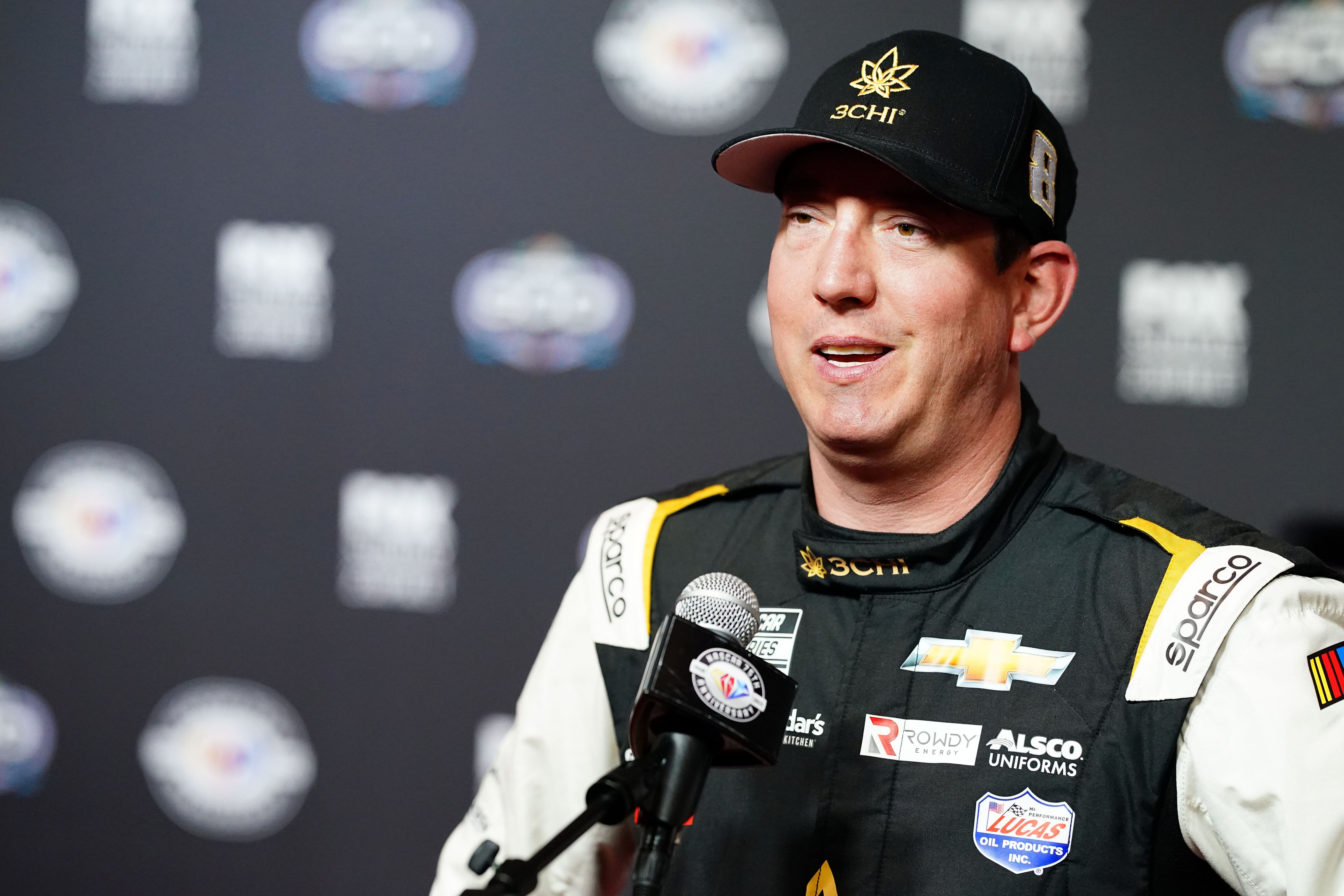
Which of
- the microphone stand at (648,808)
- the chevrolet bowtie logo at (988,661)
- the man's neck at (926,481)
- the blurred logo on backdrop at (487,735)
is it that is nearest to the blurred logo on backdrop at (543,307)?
the blurred logo on backdrop at (487,735)

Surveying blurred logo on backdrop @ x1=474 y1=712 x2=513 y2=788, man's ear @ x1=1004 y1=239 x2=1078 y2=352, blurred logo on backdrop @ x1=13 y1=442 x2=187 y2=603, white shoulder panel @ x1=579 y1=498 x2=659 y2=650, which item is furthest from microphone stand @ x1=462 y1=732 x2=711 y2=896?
blurred logo on backdrop @ x1=13 y1=442 x2=187 y2=603

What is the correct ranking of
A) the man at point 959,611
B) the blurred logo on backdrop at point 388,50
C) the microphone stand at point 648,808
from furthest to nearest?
1. the blurred logo on backdrop at point 388,50
2. the man at point 959,611
3. the microphone stand at point 648,808

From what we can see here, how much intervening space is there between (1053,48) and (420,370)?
1.00m

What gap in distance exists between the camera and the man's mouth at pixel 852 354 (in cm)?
102

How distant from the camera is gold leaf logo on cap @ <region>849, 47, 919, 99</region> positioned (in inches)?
40.3

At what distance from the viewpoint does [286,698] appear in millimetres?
1958

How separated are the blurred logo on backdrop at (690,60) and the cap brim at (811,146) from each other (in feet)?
2.25

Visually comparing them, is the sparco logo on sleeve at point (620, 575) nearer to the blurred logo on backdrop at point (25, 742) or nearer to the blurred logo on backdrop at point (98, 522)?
the blurred logo on backdrop at point (98, 522)

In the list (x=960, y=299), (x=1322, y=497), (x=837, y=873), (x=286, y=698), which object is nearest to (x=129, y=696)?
(x=286, y=698)

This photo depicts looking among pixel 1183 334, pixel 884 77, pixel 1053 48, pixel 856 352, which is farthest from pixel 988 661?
pixel 1053 48

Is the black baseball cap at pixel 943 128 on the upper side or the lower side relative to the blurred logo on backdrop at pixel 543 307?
upper

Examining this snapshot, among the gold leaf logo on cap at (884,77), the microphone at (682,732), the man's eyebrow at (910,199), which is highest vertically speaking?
the gold leaf logo on cap at (884,77)

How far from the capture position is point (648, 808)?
26.8 inches

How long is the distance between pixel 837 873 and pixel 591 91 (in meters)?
1.23
